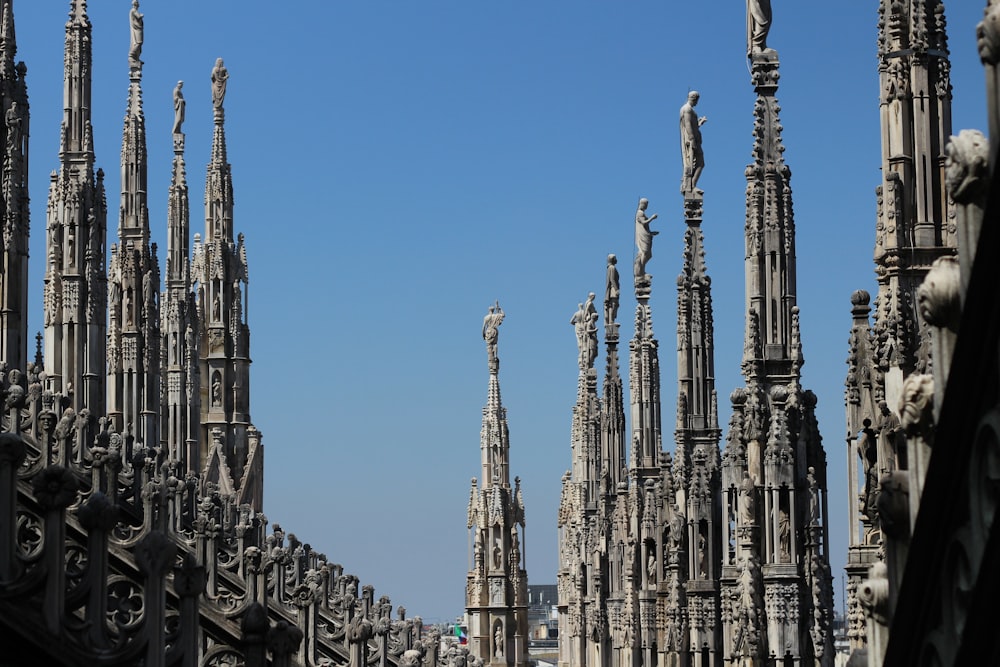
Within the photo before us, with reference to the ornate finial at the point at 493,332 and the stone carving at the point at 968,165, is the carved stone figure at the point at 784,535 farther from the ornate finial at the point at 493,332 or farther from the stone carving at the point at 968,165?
the ornate finial at the point at 493,332

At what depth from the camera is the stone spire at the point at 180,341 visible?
43.2 metres

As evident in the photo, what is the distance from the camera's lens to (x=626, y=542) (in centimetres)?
3312

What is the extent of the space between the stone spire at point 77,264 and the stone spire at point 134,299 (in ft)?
10.8

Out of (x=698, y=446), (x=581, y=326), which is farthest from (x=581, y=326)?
(x=698, y=446)

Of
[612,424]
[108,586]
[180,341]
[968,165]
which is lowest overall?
[108,586]

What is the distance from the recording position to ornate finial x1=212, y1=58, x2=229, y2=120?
47.2m

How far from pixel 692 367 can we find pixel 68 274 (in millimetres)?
13012

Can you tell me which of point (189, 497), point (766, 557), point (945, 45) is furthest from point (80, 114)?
point (945, 45)

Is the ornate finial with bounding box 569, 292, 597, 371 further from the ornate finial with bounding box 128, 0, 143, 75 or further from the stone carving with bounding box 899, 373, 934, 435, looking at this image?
the stone carving with bounding box 899, 373, 934, 435

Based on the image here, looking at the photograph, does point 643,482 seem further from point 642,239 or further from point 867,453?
point 867,453

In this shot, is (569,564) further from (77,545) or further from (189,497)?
(77,545)

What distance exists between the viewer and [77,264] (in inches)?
1278

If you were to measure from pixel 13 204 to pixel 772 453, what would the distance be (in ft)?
45.1

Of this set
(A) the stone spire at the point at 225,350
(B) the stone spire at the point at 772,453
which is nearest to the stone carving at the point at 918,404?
(B) the stone spire at the point at 772,453
